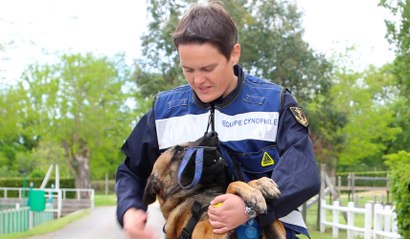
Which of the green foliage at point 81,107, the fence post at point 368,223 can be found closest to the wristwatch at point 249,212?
the fence post at point 368,223

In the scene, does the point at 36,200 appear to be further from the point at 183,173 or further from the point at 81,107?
the point at 183,173

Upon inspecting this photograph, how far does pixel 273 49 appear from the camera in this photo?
26156mm

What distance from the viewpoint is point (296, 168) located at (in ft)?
9.16

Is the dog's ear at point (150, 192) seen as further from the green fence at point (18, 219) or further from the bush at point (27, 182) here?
the bush at point (27, 182)

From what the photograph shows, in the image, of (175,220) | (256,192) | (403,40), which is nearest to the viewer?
(256,192)

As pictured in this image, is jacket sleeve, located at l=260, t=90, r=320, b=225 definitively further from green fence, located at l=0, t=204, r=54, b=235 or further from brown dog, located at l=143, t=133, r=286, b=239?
green fence, located at l=0, t=204, r=54, b=235

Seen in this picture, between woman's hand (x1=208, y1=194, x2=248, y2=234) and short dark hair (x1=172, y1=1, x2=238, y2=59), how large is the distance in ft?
2.11

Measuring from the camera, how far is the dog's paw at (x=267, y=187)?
2.66m

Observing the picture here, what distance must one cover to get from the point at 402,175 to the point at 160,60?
16047 mm

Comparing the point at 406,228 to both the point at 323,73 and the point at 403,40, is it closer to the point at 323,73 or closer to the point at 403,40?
the point at 403,40

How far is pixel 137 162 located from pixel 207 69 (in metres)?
0.57

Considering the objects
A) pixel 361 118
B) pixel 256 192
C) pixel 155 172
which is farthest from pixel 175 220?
pixel 361 118

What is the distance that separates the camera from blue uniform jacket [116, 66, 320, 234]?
2.79 m

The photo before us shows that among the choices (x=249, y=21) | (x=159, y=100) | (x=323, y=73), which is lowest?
(x=159, y=100)
